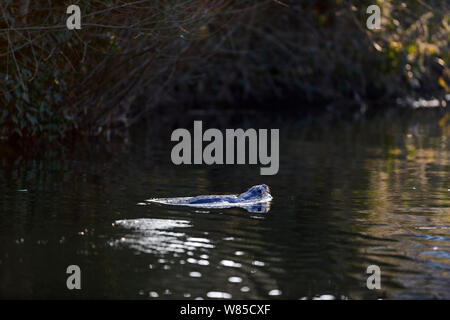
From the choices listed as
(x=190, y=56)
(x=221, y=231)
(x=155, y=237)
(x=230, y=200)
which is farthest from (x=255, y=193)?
(x=190, y=56)

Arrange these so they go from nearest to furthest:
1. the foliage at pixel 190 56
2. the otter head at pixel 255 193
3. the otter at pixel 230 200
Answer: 1. the otter at pixel 230 200
2. the otter head at pixel 255 193
3. the foliage at pixel 190 56

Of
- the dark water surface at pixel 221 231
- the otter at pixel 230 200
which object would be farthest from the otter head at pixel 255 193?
A: the dark water surface at pixel 221 231

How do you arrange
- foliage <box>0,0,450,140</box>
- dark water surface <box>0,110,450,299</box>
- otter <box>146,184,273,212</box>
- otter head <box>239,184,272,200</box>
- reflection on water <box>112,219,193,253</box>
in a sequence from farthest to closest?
A: foliage <box>0,0,450,140</box>, otter head <box>239,184,272,200</box>, otter <box>146,184,273,212</box>, reflection on water <box>112,219,193,253</box>, dark water surface <box>0,110,450,299</box>

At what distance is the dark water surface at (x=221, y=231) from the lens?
7.90 metres

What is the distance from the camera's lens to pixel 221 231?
10102 millimetres

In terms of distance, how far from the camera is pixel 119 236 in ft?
31.7

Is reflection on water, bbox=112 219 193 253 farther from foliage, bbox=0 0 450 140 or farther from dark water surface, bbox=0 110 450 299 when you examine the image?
foliage, bbox=0 0 450 140

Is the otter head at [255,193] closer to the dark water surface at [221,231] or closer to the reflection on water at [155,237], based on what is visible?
the dark water surface at [221,231]

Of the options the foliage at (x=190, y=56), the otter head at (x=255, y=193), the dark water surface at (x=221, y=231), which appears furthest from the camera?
the foliage at (x=190, y=56)

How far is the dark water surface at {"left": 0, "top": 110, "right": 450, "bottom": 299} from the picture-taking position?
7898mm

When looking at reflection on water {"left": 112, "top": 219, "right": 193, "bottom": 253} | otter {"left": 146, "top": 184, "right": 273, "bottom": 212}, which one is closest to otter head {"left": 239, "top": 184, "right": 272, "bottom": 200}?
otter {"left": 146, "top": 184, "right": 273, "bottom": 212}

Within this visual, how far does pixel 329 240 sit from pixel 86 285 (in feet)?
9.51

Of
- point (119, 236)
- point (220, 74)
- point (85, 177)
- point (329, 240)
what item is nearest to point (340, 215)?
point (329, 240)

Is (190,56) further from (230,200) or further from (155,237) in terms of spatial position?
(155,237)
